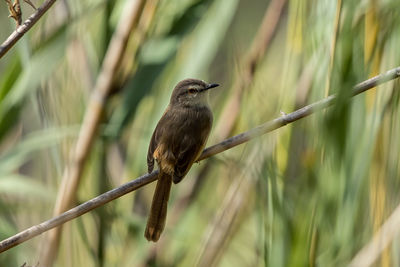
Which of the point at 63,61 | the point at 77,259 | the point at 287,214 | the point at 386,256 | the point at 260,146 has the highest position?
the point at 63,61

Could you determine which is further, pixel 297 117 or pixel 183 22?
pixel 183 22

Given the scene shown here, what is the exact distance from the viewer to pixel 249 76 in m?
2.96

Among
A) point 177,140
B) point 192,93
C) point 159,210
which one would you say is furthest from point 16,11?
point 192,93

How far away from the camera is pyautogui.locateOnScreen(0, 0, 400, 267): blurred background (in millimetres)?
1776

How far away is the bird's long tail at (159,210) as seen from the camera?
105 inches

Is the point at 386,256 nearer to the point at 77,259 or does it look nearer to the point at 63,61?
the point at 77,259

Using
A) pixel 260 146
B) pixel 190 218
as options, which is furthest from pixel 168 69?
pixel 260 146

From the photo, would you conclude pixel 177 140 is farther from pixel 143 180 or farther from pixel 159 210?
pixel 143 180

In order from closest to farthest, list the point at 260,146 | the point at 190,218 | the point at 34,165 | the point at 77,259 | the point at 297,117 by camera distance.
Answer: the point at 260,146
the point at 297,117
the point at 77,259
the point at 190,218
the point at 34,165

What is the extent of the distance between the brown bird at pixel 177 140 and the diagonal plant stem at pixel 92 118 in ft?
1.05

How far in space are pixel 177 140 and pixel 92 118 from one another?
1.85 ft

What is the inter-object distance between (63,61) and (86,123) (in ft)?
1.14

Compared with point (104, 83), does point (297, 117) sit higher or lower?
lower

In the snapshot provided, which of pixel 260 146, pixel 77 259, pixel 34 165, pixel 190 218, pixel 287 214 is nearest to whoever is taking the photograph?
pixel 287 214
